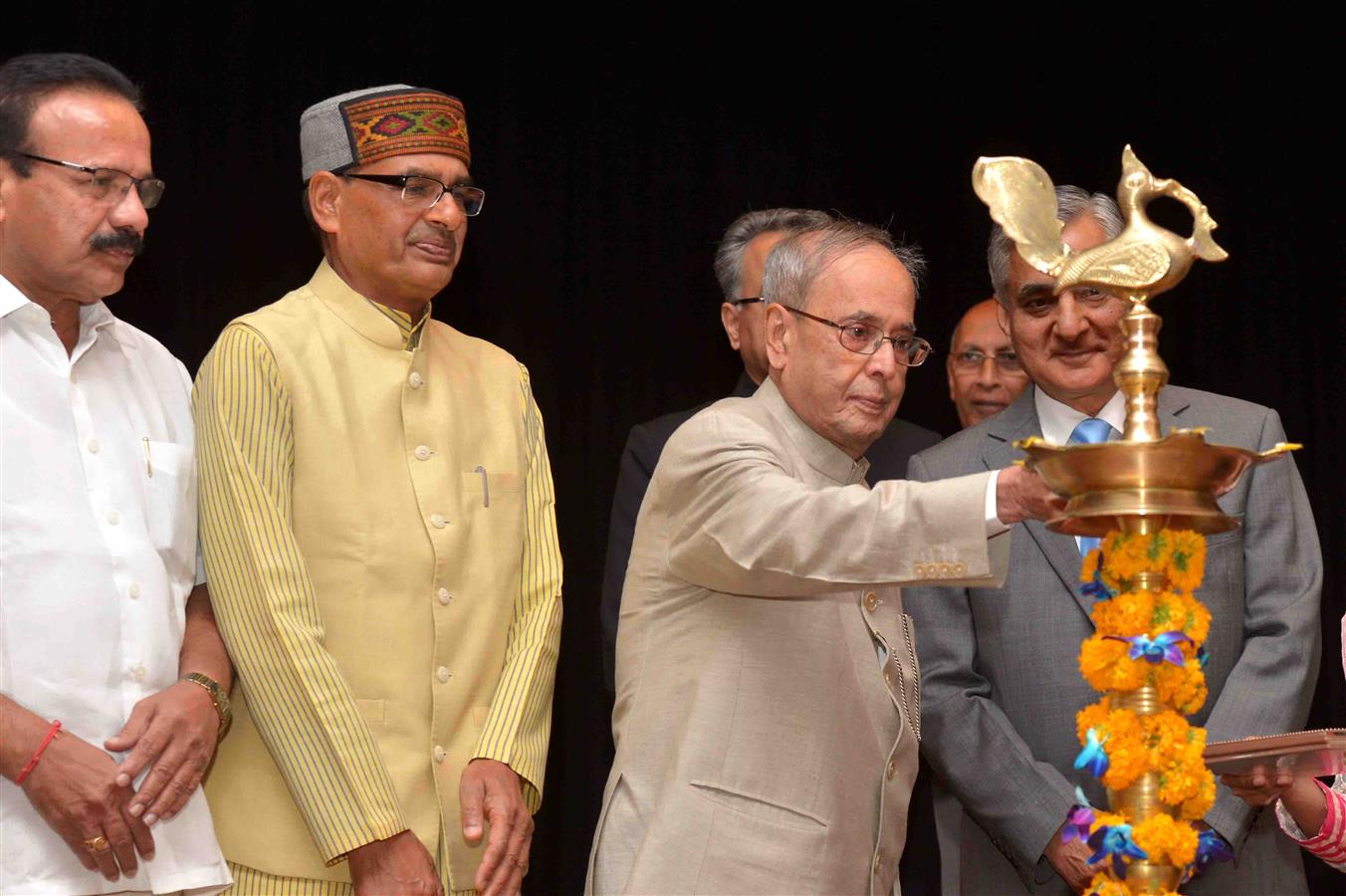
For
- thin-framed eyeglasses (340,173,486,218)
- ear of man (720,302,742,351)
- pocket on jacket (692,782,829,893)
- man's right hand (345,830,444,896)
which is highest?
thin-framed eyeglasses (340,173,486,218)

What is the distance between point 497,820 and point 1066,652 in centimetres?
109

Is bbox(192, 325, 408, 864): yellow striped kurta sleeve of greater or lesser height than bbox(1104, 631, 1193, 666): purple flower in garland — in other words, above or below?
below

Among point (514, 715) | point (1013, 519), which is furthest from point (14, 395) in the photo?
point (1013, 519)

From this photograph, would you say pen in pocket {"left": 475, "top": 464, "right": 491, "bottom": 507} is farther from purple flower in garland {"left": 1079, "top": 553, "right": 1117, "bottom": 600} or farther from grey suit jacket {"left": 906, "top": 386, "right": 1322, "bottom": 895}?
purple flower in garland {"left": 1079, "top": 553, "right": 1117, "bottom": 600}

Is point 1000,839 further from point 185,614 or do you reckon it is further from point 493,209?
point 493,209

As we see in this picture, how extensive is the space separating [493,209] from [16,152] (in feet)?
7.15

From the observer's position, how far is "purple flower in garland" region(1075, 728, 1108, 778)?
2.19m

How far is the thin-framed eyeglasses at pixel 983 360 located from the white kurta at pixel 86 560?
Result: 7.94 ft

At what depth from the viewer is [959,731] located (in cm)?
332

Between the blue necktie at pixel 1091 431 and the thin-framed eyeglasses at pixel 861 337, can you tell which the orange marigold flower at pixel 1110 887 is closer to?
the thin-framed eyeglasses at pixel 861 337

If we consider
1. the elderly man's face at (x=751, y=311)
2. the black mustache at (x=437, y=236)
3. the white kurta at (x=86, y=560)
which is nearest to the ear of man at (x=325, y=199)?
the black mustache at (x=437, y=236)

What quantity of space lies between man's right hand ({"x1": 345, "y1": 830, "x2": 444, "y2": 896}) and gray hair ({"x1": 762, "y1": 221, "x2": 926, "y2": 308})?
3.52 ft

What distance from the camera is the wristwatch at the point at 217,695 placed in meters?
2.91

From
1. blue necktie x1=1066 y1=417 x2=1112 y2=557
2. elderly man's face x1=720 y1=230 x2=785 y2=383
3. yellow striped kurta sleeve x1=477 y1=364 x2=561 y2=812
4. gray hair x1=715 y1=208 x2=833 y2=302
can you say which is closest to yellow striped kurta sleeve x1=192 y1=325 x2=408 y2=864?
yellow striped kurta sleeve x1=477 y1=364 x2=561 y2=812
